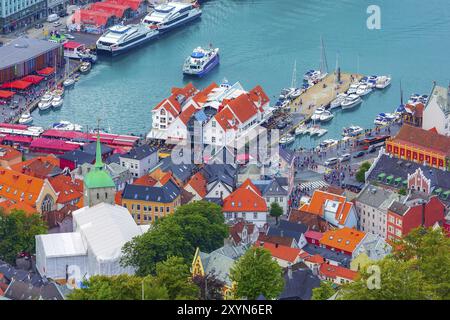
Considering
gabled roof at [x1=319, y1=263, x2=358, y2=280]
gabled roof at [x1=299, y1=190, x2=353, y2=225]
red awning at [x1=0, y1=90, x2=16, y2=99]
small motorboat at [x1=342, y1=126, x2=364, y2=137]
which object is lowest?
red awning at [x1=0, y1=90, x2=16, y2=99]

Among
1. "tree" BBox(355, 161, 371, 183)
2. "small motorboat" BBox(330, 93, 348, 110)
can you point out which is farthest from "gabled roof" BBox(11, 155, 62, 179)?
"small motorboat" BBox(330, 93, 348, 110)

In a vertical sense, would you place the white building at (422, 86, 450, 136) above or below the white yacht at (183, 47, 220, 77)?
above

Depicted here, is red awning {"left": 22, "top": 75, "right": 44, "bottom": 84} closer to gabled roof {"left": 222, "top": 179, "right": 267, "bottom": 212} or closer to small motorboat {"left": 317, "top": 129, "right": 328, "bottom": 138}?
small motorboat {"left": 317, "top": 129, "right": 328, "bottom": 138}

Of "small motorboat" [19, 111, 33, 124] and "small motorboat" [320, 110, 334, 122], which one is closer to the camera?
"small motorboat" [19, 111, 33, 124]

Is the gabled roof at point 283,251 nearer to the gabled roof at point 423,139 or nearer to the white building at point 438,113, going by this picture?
the gabled roof at point 423,139
